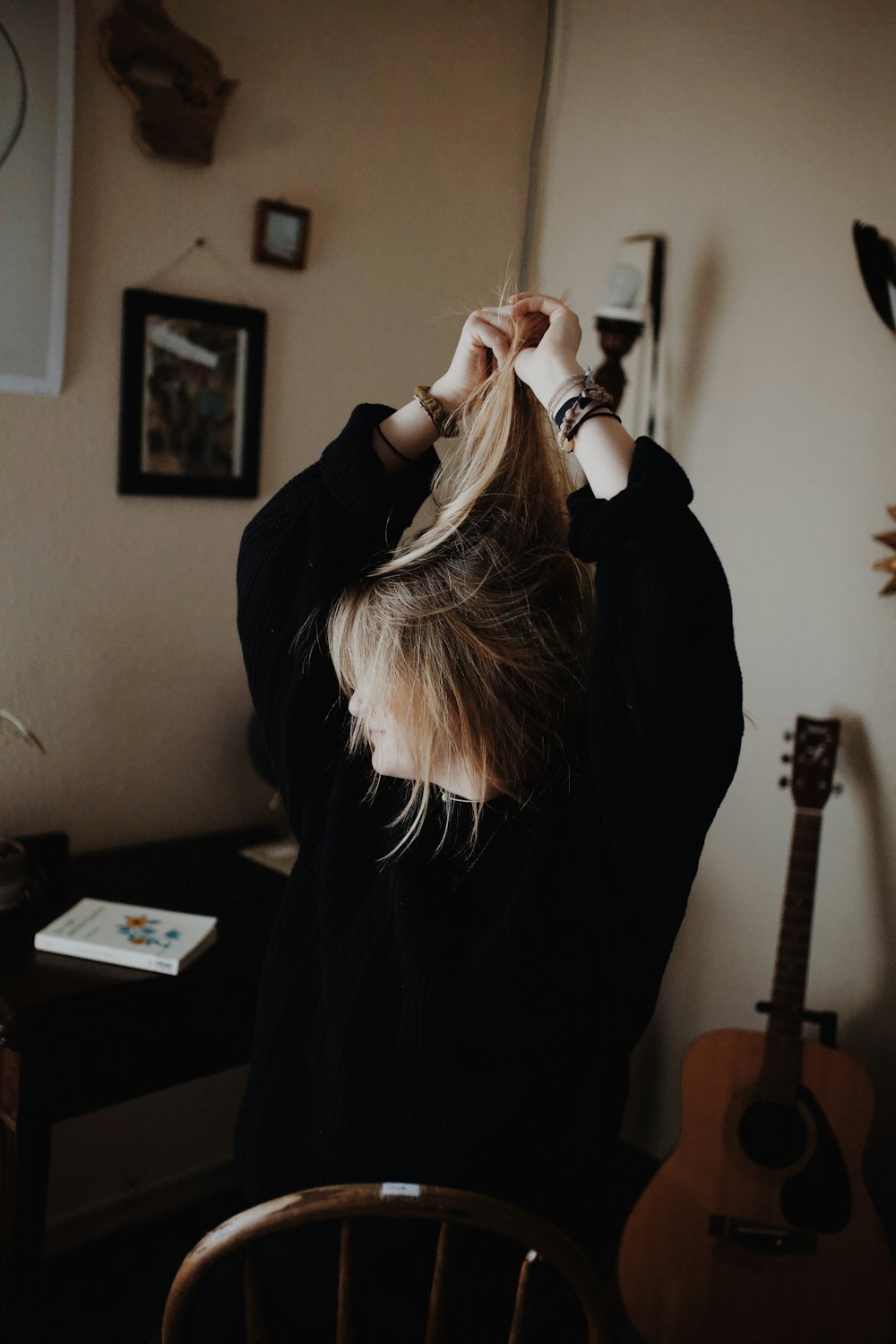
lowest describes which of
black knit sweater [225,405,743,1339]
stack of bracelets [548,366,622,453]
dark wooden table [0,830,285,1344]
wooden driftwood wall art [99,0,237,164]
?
dark wooden table [0,830,285,1344]

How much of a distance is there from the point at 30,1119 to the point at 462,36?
208cm

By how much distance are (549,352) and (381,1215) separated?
700 millimetres

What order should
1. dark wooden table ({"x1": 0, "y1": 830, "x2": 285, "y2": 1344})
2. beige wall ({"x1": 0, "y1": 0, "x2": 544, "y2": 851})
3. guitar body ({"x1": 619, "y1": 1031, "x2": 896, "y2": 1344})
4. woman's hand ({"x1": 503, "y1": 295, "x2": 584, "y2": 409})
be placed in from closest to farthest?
woman's hand ({"x1": 503, "y1": 295, "x2": 584, "y2": 409}) → dark wooden table ({"x1": 0, "y1": 830, "x2": 285, "y2": 1344}) → guitar body ({"x1": 619, "y1": 1031, "x2": 896, "y2": 1344}) → beige wall ({"x1": 0, "y1": 0, "x2": 544, "y2": 851})

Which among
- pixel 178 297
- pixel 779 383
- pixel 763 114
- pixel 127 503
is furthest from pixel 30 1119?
pixel 763 114

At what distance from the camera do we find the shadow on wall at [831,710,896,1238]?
169cm

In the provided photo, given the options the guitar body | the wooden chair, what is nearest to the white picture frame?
the wooden chair

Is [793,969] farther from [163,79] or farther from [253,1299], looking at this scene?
[163,79]

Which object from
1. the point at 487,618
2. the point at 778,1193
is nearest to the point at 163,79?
the point at 487,618

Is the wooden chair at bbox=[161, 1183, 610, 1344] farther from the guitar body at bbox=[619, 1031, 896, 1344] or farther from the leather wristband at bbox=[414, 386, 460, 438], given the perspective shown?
the guitar body at bbox=[619, 1031, 896, 1344]

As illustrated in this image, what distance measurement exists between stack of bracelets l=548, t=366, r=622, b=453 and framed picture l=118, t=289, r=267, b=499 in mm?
1085

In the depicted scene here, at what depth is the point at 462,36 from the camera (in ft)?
6.65

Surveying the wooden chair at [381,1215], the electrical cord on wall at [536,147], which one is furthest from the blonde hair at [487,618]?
the electrical cord on wall at [536,147]

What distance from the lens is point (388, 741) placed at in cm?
90

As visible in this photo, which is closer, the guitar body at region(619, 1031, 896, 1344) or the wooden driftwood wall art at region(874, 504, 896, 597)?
the guitar body at region(619, 1031, 896, 1344)
